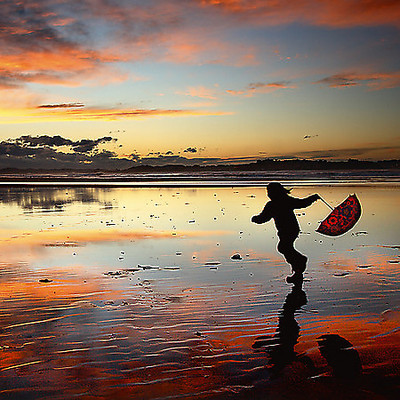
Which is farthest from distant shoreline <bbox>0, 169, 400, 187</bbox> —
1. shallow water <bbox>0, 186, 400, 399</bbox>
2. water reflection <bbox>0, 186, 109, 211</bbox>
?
shallow water <bbox>0, 186, 400, 399</bbox>

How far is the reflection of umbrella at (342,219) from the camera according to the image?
9.37 metres

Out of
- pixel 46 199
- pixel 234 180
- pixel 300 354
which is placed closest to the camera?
pixel 300 354

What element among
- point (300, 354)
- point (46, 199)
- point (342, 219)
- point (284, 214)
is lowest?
point (300, 354)

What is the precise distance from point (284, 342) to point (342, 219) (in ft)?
14.4

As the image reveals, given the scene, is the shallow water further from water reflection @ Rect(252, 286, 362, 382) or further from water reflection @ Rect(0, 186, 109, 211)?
water reflection @ Rect(0, 186, 109, 211)

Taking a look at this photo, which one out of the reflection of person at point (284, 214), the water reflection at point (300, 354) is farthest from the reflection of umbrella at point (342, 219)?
the water reflection at point (300, 354)

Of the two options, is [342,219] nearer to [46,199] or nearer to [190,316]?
[190,316]

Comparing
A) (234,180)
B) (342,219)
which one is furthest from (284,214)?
(234,180)

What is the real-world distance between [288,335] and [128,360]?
2.15 meters

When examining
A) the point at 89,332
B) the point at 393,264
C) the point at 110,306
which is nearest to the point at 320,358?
the point at 89,332

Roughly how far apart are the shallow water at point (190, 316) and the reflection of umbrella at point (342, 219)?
0.90 metres

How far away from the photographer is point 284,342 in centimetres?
576

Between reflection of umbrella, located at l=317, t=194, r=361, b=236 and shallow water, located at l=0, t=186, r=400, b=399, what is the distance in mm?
902

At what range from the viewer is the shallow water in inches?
186
